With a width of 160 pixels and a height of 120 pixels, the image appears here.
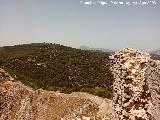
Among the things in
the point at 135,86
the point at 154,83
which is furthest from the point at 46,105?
the point at 135,86

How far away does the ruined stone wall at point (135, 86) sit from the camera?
14.2m

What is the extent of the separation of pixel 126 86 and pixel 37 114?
33.3 metres

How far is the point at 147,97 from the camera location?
567 inches

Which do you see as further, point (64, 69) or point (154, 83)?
point (64, 69)

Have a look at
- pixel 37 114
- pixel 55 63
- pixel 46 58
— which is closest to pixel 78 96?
pixel 37 114

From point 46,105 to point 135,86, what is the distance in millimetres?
33876

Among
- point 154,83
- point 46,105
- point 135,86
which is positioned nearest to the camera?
point 135,86

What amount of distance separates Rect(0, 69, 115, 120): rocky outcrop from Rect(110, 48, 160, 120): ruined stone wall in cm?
2366

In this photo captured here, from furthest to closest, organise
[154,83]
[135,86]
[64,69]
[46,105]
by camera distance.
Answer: [64,69] < [46,105] < [154,83] < [135,86]

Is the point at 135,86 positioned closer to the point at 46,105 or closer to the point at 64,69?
the point at 46,105

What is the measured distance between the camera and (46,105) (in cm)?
4712

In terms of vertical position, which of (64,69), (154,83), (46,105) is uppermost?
(154,83)

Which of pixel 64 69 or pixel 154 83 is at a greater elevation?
pixel 154 83

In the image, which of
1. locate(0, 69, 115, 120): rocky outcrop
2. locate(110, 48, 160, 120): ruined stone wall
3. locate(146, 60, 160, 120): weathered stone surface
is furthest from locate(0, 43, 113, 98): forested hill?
locate(110, 48, 160, 120): ruined stone wall
